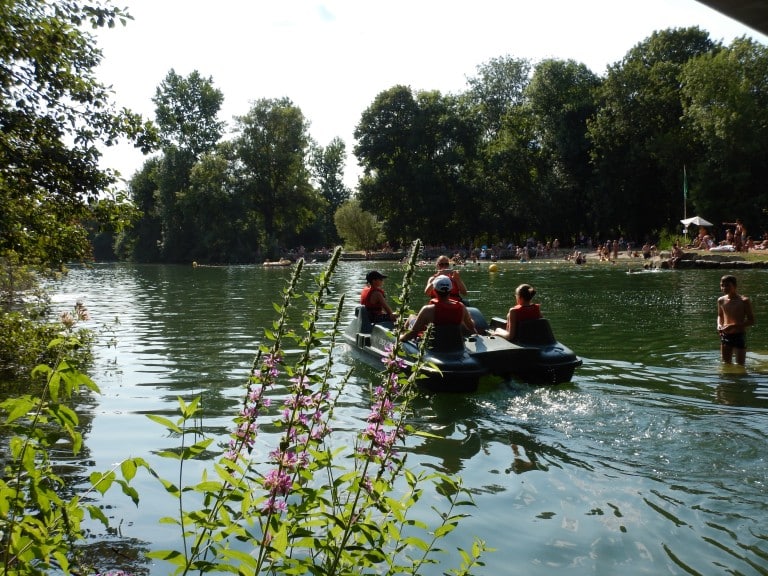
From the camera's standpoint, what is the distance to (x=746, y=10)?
6.26ft

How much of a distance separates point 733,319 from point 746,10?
9.96 meters

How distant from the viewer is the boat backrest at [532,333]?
10328 mm

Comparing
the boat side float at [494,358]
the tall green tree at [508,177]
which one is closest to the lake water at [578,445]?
the boat side float at [494,358]

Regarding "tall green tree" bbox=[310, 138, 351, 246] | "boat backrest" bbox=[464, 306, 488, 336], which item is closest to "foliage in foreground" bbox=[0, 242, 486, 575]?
"boat backrest" bbox=[464, 306, 488, 336]

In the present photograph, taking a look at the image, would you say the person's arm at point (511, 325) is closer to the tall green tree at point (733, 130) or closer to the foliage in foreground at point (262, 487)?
the foliage in foreground at point (262, 487)

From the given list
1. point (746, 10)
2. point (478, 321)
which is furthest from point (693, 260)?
point (746, 10)

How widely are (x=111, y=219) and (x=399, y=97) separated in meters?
60.3

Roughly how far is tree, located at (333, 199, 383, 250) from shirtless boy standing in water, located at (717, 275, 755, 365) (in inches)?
2631

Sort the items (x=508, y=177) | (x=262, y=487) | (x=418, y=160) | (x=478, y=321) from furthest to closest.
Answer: (x=418, y=160) < (x=508, y=177) < (x=478, y=321) < (x=262, y=487)

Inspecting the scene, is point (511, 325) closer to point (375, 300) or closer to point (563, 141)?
point (375, 300)

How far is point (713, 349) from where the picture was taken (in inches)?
538

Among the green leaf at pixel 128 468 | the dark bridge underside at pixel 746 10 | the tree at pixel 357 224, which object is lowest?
the green leaf at pixel 128 468

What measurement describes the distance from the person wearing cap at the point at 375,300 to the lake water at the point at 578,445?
0.96 m

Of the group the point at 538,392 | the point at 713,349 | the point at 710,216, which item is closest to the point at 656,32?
the point at 710,216
